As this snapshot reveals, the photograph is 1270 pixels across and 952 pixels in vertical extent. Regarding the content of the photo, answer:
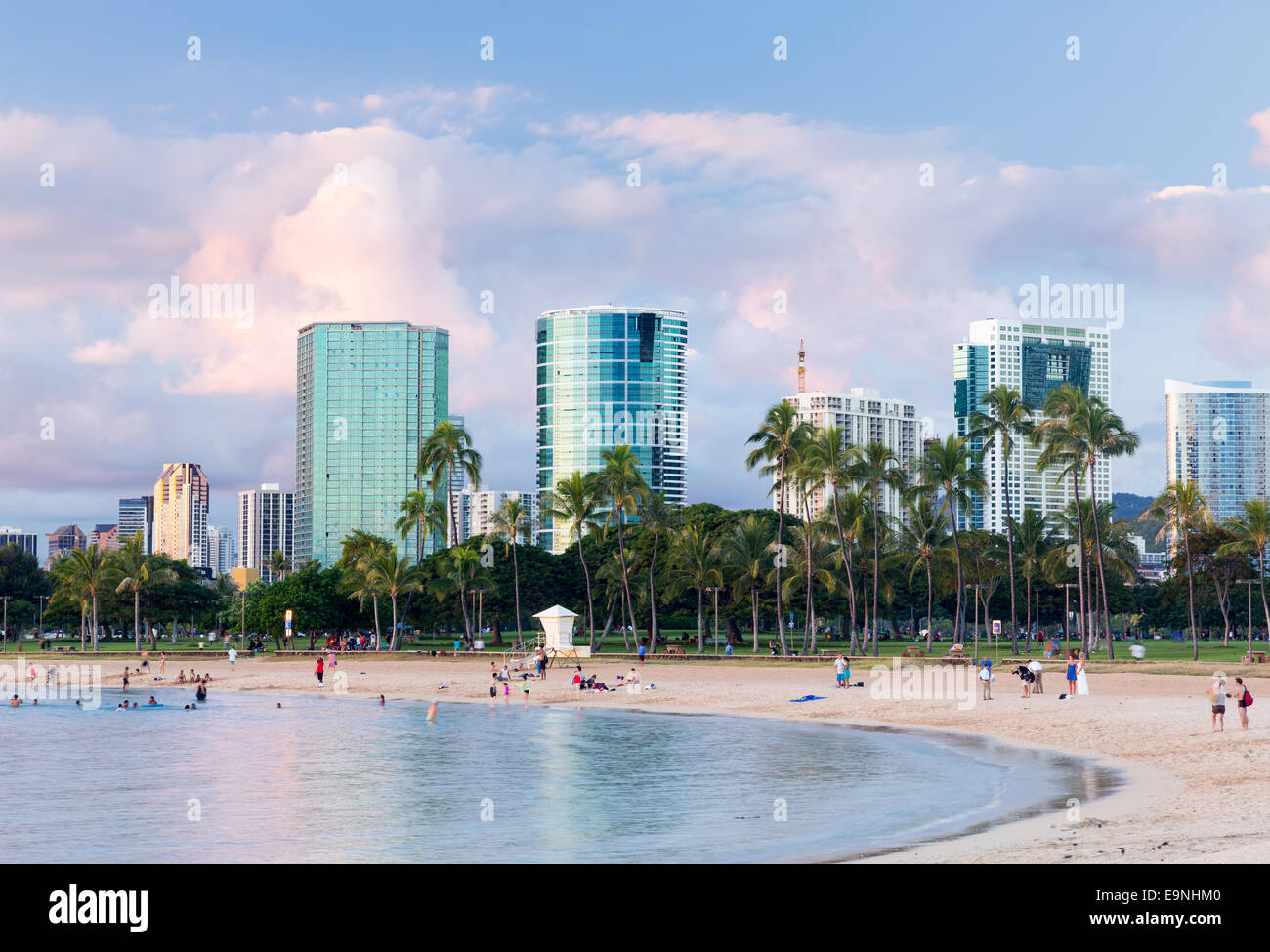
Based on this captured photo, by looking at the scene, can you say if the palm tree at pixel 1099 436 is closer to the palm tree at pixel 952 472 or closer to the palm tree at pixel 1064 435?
the palm tree at pixel 1064 435

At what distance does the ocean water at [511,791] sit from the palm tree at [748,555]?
3756 centimetres

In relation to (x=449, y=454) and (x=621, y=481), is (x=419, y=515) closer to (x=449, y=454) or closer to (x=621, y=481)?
(x=449, y=454)

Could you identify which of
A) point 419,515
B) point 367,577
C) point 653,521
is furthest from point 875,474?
point 367,577

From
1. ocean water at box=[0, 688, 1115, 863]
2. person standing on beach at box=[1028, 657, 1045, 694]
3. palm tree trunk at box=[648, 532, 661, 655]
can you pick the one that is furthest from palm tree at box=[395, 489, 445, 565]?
person standing on beach at box=[1028, 657, 1045, 694]

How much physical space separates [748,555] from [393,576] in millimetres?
26026

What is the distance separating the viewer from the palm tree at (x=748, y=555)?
274 feet

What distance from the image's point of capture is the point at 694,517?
98.7m

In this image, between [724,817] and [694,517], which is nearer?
[724,817]

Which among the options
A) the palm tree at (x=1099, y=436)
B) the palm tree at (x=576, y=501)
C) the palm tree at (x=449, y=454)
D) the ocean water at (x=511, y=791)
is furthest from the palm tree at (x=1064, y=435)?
the palm tree at (x=449, y=454)

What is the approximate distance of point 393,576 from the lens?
293ft
